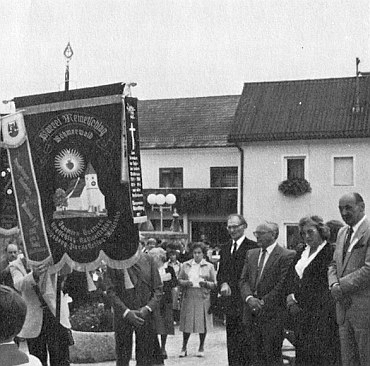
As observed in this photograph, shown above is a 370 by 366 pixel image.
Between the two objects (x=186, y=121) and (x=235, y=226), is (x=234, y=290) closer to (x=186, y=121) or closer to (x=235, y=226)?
(x=235, y=226)

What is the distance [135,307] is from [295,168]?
22303mm

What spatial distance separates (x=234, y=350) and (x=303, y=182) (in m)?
20.9

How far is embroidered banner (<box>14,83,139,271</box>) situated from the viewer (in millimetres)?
6223

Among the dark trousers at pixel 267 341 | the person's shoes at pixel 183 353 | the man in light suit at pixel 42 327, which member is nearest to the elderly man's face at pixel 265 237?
the dark trousers at pixel 267 341

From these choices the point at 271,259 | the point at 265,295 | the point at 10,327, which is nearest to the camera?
the point at 10,327

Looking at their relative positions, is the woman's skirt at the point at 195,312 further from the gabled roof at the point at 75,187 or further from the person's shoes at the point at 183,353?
the gabled roof at the point at 75,187

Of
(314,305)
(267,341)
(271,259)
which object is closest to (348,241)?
(314,305)

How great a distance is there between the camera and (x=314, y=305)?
7117 mm

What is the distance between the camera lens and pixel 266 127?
94.7 ft

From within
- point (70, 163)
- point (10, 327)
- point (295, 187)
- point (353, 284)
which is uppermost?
point (295, 187)

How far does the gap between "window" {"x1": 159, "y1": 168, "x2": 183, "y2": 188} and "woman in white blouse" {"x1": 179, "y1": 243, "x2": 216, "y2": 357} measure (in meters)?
23.4

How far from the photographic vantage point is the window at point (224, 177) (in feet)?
109

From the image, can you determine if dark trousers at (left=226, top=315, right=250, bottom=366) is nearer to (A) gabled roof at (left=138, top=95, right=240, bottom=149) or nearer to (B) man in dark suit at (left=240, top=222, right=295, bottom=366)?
(B) man in dark suit at (left=240, top=222, right=295, bottom=366)

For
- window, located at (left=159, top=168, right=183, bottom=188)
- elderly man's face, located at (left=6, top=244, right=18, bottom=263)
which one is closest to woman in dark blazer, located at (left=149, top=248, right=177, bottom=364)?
elderly man's face, located at (left=6, top=244, right=18, bottom=263)
